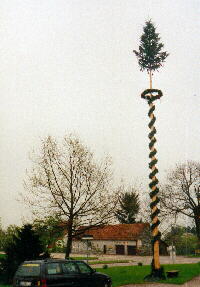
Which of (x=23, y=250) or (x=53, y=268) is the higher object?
(x=23, y=250)

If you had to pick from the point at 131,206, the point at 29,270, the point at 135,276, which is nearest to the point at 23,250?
the point at 135,276

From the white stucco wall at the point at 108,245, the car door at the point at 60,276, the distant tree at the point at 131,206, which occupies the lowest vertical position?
the white stucco wall at the point at 108,245

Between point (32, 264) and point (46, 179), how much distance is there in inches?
415

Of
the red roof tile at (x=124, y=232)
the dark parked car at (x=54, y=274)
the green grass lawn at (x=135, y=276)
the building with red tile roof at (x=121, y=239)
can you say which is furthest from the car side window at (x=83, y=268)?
the red roof tile at (x=124, y=232)

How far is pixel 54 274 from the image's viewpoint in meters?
12.2

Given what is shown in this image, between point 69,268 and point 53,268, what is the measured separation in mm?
834

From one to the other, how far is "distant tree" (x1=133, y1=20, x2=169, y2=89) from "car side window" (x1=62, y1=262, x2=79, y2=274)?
1350 centimetres

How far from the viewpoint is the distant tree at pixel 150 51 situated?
22359 mm

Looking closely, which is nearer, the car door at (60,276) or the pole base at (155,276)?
the car door at (60,276)

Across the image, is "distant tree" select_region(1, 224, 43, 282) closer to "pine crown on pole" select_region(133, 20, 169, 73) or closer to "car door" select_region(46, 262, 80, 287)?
"car door" select_region(46, 262, 80, 287)

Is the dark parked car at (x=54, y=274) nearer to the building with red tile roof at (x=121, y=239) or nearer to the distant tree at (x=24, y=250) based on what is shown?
the distant tree at (x=24, y=250)

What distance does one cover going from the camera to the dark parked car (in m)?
11.9

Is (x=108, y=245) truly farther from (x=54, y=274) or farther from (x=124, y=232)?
(x=54, y=274)

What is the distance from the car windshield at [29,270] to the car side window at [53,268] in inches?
12.7
